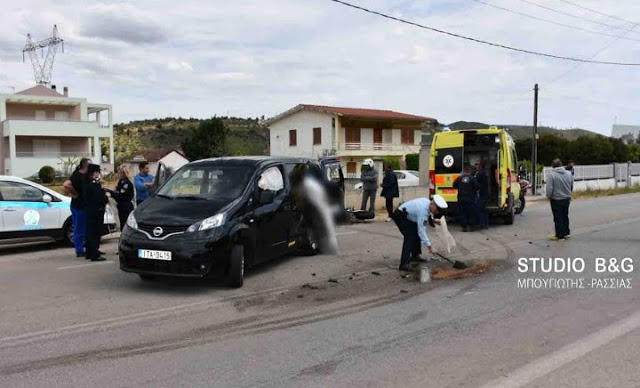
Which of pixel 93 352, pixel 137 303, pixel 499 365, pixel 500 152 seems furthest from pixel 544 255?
pixel 93 352

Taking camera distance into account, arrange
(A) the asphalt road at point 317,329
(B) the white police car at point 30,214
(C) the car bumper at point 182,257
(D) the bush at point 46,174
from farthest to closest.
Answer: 1. (D) the bush at point 46,174
2. (B) the white police car at point 30,214
3. (C) the car bumper at point 182,257
4. (A) the asphalt road at point 317,329

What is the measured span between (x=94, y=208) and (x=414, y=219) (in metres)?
5.16

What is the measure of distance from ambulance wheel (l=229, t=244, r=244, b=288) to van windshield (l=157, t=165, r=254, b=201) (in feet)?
2.62

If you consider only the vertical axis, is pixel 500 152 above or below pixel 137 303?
above

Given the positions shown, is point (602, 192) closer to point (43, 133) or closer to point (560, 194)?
point (560, 194)

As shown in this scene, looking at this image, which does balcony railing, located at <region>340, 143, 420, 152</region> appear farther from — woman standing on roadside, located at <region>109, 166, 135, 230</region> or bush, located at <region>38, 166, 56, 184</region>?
woman standing on roadside, located at <region>109, 166, 135, 230</region>

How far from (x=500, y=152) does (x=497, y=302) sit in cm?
813

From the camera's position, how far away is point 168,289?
758cm

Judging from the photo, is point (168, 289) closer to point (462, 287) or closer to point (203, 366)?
point (203, 366)

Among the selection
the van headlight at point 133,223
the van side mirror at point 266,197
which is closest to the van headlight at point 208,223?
the van headlight at point 133,223

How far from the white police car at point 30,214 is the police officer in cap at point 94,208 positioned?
1850 mm

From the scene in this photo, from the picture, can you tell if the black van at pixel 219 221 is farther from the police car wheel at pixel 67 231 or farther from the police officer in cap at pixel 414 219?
the police car wheel at pixel 67 231

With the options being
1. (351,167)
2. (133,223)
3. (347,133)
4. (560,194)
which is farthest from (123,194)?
(351,167)

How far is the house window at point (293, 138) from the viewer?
5259cm
